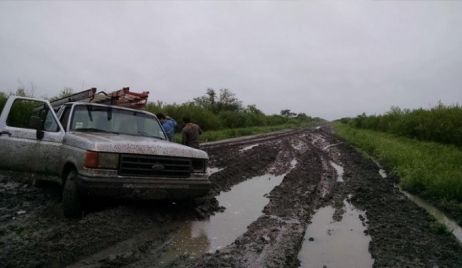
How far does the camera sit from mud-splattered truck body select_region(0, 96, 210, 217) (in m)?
5.66

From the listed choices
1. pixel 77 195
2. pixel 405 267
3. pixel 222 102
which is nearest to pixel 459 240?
pixel 405 267

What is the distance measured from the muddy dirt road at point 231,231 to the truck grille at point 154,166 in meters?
0.70

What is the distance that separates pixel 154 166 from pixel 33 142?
2.54 m

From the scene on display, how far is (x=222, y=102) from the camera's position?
156 feet

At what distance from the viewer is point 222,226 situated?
6.54 metres

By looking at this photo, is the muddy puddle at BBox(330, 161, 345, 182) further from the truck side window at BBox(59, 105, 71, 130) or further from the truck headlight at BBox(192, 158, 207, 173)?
the truck side window at BBox(59, 105, 71, 130)

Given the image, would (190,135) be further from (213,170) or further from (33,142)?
(33,142)

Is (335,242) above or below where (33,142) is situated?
below

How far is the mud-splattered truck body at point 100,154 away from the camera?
5664 mm

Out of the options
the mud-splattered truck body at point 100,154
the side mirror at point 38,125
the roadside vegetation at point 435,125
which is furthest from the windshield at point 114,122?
the roadside vegetation at point 435,125

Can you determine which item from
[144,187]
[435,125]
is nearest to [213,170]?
[144,187]

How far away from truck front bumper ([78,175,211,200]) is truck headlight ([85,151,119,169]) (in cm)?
19

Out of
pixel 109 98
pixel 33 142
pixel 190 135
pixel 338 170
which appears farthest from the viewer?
pixel 338 170

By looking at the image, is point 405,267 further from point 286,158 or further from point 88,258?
point 286,158
